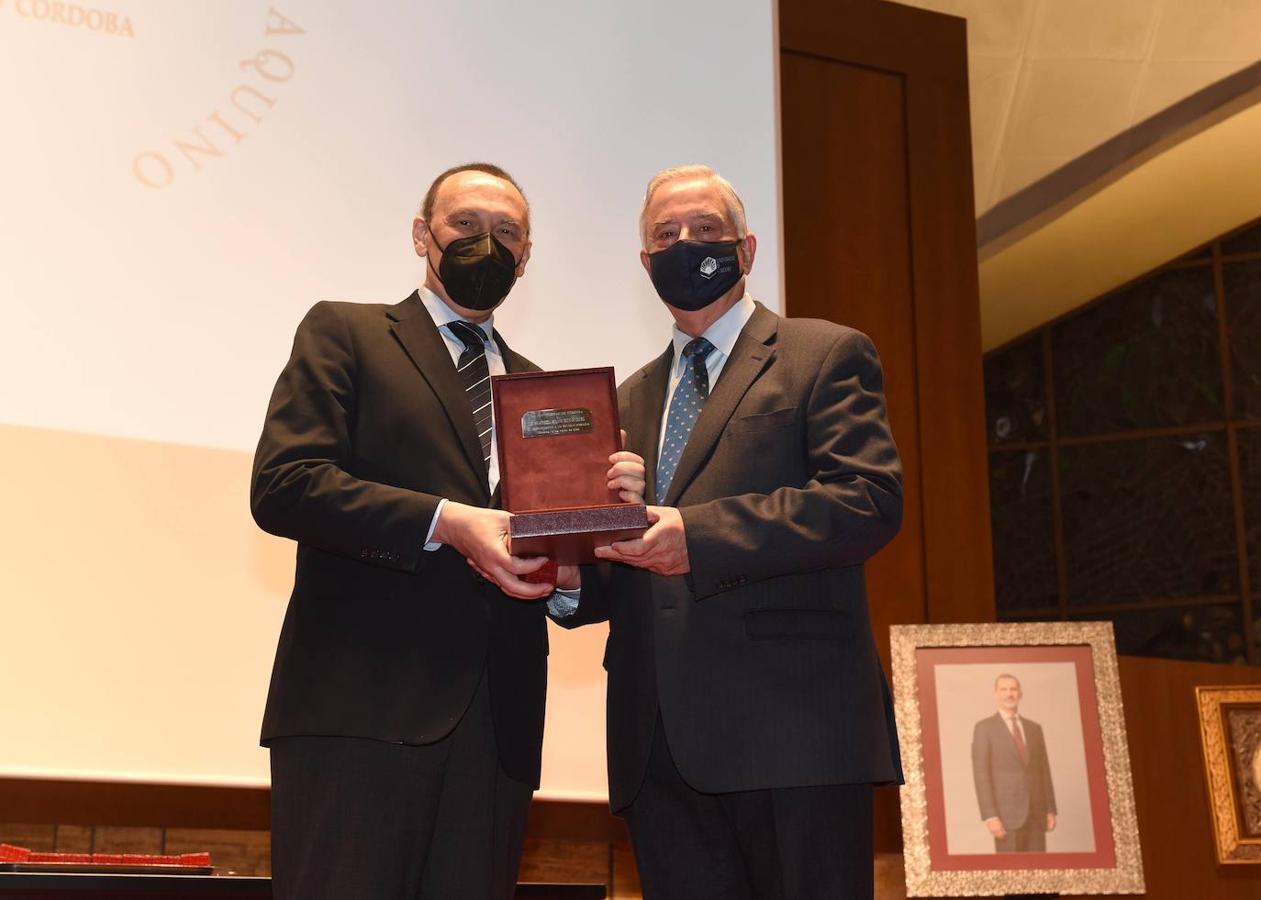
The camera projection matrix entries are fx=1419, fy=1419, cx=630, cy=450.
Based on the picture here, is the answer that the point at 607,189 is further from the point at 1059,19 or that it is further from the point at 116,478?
the point at 1059,19

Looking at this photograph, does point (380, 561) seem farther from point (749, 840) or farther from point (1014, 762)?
point (1014, 762)

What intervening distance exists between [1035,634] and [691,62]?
5.38 feet

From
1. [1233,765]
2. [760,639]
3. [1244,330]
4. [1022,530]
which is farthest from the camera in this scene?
[1022,530]

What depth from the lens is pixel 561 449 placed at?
1752mm

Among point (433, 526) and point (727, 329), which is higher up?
point (727, 329)

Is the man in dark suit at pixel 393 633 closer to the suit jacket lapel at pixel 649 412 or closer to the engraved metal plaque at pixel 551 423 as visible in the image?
the engraved metal plaque at pixel 551 423

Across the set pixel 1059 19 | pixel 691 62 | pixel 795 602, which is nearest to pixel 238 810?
pixel 795 602

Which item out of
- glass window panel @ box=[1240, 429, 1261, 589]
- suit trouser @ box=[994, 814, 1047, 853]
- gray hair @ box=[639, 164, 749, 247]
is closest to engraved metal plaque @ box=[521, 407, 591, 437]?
gray hair @ box=[639, 164, 749, 247]

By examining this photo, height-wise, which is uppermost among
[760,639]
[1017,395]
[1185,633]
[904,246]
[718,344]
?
[1017,395]

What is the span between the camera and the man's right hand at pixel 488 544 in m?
1.73

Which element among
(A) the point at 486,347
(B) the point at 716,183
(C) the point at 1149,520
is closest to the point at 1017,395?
(C) the point at 1149,520

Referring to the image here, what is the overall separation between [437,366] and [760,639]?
1.90 ft

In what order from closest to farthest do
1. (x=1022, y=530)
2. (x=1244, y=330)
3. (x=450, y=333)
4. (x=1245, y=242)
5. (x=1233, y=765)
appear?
(x=450, y=333) → (x=1233, y=765) → (x=1244, y=330) → (x=1245, y=242) → (x=1022, y=530)

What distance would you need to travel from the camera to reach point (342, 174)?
314 cm
